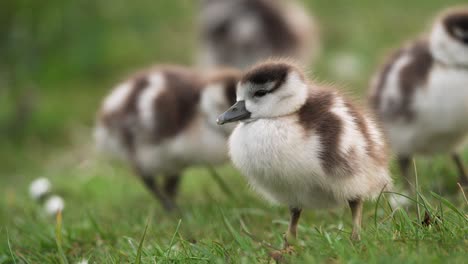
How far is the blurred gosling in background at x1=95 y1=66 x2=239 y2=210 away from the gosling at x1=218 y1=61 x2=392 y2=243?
1.39 metres

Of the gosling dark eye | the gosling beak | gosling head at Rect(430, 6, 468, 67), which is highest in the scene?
the gosling dark eye

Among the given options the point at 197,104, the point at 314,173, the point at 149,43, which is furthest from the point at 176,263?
the point at 149,43

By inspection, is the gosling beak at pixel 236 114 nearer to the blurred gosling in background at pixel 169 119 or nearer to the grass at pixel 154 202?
the grass at pixel 154 202

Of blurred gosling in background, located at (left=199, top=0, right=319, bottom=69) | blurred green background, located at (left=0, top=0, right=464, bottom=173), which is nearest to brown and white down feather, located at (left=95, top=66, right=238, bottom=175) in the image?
blurred gosling in background, located at (left=199, top=0, right=319, bottom=69)

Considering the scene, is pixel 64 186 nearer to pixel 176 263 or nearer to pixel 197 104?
pixel 197 104

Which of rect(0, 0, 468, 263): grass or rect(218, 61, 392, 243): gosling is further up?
rect(218, 61, 392, 243): gosling

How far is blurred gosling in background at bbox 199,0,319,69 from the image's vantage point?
25.2 ft

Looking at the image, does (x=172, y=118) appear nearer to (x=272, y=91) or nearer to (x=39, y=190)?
(x=39, y=190)

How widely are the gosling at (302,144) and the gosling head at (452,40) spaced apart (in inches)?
49.1

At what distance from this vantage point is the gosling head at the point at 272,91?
3.02 metres

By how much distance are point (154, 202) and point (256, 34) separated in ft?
9.89

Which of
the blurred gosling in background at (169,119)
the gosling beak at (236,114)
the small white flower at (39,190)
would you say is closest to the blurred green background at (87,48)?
the small white flower at (39,190)

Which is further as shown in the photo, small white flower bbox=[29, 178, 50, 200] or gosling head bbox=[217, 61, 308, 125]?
small white flower bbox=[29, 178, 50, 200]

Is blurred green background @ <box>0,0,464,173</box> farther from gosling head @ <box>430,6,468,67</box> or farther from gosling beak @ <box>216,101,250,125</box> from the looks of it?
gosling beak @ <box>216,101,250,125</box>
